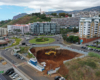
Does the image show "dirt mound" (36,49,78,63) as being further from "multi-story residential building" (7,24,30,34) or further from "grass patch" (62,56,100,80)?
"multi-story residential building" (7,24,30,34)

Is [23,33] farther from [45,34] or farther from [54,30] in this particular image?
[54,30]

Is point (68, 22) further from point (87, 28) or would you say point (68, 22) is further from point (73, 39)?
point (73, 39)

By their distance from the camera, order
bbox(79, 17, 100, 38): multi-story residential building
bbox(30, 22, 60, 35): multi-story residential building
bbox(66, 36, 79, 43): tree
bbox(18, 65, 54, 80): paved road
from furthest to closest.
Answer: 1. bbox(30, 22, 60, 35): multi-story residential building
2. bbox(79, 17, 100, 38): multi-story residential building
3. bbox(66, 36, 79, 43): tree
4. bbox(18, 65, 54, 80): paved road

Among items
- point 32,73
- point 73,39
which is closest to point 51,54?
point 73,39

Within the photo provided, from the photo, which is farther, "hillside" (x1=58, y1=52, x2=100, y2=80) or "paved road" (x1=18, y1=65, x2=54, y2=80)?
"paved road" (x1=18, y1=65, x2=54, y2=80)

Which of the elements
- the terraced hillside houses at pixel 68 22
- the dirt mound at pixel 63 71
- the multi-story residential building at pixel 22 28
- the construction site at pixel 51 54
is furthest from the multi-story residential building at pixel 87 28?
the terraced hillside houses at pixel 68 22

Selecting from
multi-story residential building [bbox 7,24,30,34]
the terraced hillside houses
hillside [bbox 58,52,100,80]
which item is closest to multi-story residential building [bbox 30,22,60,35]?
multi-story residential building [bbox 7,24,30,34]

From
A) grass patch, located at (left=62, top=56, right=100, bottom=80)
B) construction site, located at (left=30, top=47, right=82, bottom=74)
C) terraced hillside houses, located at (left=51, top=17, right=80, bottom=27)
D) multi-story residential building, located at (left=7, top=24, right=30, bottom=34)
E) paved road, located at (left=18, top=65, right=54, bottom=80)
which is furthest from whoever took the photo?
terraced hillside houses, located at (left=51, top=17, right=80, bottom=27)

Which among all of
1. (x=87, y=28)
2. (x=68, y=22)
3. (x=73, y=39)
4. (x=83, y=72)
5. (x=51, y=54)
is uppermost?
(x=68, y=22)

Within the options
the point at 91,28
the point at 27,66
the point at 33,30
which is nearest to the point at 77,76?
the point at 27,66

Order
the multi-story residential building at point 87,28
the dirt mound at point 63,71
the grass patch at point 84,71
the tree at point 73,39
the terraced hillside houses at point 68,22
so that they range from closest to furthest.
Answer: the grass patch at point 84,71, the dirt mound at point 63,71, the tree at point 73,39, the multi-story residential building at point 87,28, the terraced hillside houses at point 68,22

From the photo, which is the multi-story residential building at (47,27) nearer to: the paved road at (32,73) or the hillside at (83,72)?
the paved road at (32,73)
